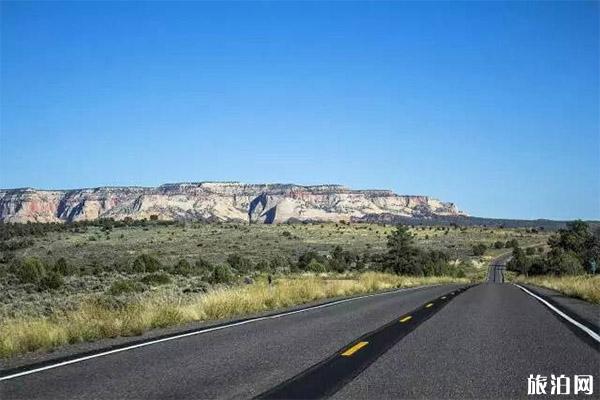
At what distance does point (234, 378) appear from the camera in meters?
7.91

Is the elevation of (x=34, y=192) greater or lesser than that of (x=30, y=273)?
greater

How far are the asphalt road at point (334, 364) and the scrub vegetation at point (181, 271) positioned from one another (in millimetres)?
2799

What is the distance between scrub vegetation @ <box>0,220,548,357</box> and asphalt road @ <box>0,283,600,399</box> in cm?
280

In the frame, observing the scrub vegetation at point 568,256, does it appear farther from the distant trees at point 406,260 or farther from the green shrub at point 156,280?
the green shrub at point 156,280

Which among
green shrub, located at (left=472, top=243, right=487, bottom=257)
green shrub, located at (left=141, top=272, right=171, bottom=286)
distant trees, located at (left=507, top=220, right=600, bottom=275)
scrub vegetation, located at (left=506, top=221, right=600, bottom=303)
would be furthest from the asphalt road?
green shrub, located at (left=472, top=243, right=487, bottom=257)

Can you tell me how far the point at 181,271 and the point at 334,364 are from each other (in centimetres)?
3396

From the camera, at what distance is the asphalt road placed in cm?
723

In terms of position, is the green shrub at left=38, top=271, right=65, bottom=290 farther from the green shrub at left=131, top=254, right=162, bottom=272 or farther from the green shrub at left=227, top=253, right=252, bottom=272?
the green shrub at left=227, top=253, right=252, bottom=272

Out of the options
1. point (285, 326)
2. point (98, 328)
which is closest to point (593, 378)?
point (285, 326)

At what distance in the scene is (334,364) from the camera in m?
8.90

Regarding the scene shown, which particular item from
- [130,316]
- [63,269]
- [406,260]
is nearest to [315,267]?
[406,260]

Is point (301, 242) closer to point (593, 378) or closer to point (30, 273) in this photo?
point (30, 273)

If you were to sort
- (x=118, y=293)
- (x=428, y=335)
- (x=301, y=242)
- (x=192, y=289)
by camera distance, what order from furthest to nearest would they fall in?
(x=301, y=242) < (x=192, y=289) < (x=118, y=293) < (x=428, y=335)

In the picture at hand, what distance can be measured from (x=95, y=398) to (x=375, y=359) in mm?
4053
